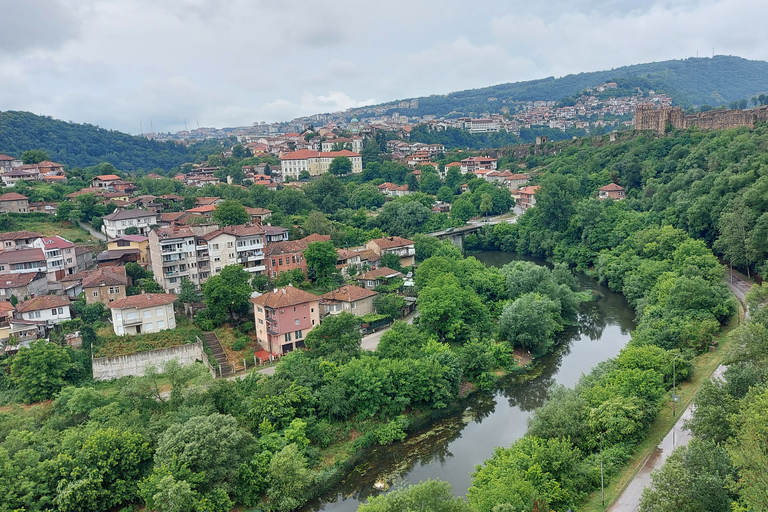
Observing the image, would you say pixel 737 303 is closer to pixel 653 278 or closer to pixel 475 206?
pixel 653 278

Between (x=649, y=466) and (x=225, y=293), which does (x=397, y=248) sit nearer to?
(x=225, y=293)

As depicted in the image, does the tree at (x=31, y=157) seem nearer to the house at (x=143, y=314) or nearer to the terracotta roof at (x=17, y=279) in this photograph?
the terracotta roof at (x=17, y=279)

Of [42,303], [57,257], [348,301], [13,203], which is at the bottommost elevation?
[348,301]

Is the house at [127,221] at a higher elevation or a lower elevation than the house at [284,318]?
higher

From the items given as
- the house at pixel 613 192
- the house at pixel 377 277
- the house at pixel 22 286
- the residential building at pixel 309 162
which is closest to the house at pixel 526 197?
the house at pixel 613 192

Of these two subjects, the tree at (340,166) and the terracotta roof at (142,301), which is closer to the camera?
the terracotta roof at (142,301)

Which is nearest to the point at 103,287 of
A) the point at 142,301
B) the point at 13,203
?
the point at 142,301

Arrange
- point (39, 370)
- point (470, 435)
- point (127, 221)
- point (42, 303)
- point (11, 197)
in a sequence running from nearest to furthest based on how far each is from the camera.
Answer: point (470, 435) → point (39, 370) → point (42, 303) → point (127, 221) → point (11, 197)

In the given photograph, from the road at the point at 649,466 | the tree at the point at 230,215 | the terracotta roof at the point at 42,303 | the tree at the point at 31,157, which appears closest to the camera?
the road at the point at 649,466
